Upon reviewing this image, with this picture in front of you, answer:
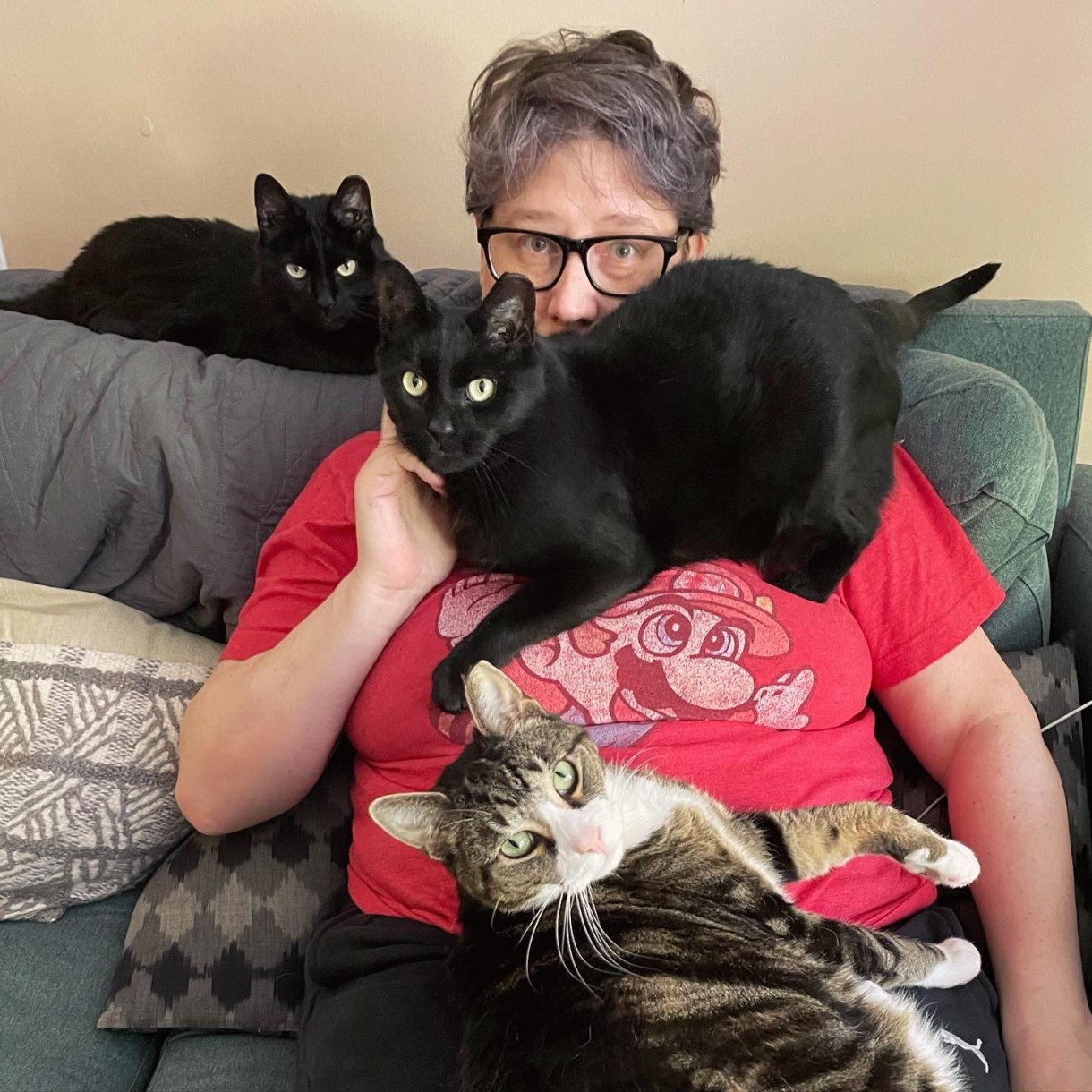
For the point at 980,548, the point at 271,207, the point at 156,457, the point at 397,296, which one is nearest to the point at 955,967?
the point at 980,548

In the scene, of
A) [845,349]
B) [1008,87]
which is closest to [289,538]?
[845,349]

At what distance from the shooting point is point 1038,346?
1523 mm

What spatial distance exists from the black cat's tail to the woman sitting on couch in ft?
1.03

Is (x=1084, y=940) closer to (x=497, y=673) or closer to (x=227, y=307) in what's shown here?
(x=497, y=673)

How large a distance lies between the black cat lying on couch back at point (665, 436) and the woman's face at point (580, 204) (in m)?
0.12

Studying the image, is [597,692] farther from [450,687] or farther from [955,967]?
[955,967]

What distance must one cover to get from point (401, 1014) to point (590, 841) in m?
0.33

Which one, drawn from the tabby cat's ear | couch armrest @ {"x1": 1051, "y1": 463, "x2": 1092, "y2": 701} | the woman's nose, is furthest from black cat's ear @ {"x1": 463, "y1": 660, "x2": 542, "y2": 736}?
couch armrest @ {"x1": 1051, "y1": 463, "x2": 1092, "y2": 701}

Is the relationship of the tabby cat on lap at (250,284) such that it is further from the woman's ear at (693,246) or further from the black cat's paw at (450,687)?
the black cat's paw at (450,687)

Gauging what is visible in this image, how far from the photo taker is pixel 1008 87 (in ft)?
5.40

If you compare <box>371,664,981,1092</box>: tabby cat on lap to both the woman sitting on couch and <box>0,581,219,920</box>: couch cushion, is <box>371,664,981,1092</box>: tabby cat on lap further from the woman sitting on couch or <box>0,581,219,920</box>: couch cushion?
<box>0,581,219,920</box>: couch cushion

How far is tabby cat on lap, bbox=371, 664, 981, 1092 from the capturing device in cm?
82

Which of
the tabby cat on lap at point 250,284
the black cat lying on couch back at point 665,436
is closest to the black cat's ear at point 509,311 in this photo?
the black cat lying on couch back at point 665,436

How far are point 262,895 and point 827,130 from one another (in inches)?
73.3
